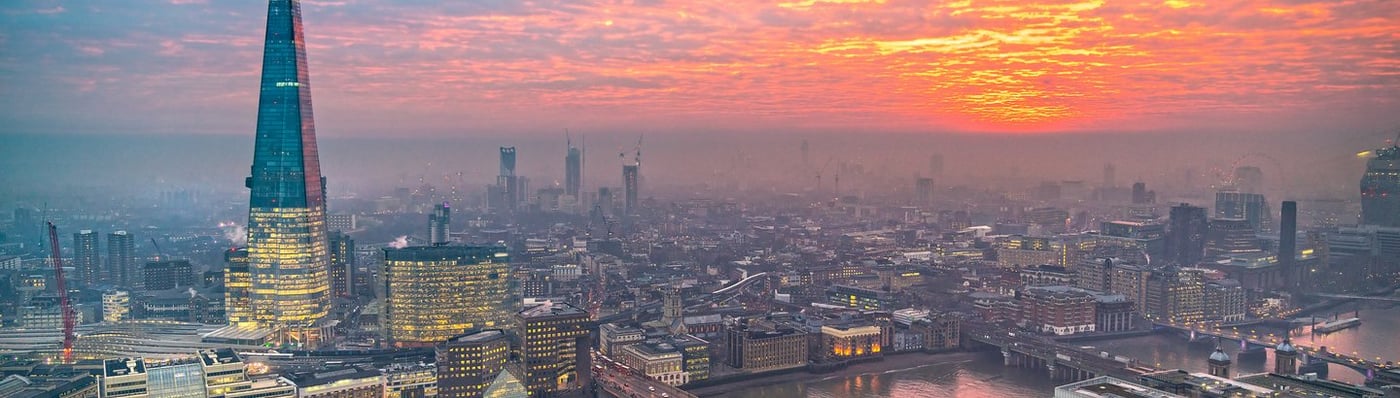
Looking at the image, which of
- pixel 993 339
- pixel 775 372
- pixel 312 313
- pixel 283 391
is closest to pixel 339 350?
pixel 312 313

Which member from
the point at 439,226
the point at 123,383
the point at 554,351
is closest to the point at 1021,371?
the point at 554,351

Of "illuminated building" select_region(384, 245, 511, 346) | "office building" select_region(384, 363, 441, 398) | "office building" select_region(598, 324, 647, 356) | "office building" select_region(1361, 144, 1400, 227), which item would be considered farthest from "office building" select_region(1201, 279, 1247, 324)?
"office building" select_region(384, 363, 441, 398)

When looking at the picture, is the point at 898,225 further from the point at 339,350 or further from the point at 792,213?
the point at 339,350

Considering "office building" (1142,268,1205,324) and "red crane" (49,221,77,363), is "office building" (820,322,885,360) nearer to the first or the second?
"office building" (1142,268,1205,324)

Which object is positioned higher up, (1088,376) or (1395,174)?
(1395,174)

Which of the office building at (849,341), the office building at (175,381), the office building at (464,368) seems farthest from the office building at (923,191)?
the office building at (175,381)

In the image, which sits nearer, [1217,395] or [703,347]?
[1217,395]
